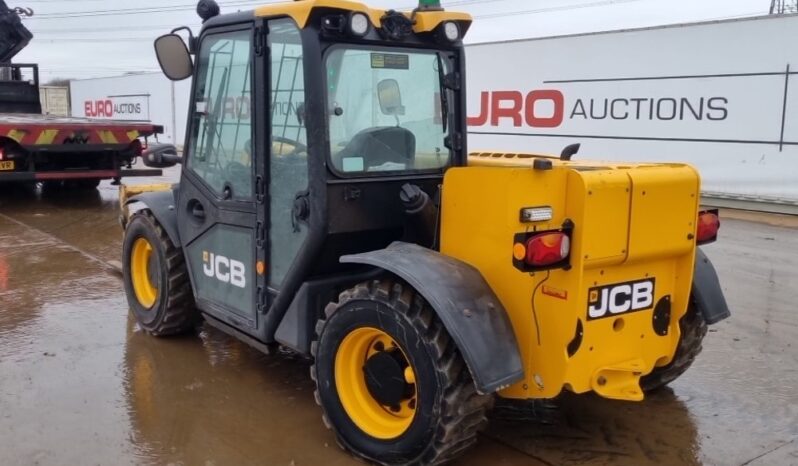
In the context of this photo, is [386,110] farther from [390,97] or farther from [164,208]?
[164,208]

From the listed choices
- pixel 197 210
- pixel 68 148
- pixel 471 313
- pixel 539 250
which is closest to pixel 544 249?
pixel 539 250

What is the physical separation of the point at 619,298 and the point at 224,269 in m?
2.20

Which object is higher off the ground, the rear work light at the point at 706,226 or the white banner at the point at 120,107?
the white banner at the point at 120,107

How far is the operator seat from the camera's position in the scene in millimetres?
3639

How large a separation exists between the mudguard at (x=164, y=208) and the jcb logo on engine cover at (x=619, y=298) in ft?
8.84

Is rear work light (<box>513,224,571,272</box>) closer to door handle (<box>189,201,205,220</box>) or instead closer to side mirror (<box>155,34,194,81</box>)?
door handle (<box>189,201,205,220</box>)

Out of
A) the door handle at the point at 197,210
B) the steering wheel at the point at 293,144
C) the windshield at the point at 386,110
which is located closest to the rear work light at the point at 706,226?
the windshield at the point at 386,110

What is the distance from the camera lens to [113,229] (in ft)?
30.3

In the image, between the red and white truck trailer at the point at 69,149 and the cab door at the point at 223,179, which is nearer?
the cab door at the point at 223,179

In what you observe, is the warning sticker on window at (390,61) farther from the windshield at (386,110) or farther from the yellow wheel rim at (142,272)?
the yellow wheel rim at (142,272)

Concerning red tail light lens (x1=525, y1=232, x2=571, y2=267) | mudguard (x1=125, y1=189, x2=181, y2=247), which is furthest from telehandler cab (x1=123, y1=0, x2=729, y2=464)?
mudguard (x1=125, y1=189, x2=181, y2=247)

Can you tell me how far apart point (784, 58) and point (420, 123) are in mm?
8798

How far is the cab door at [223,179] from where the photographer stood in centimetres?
396

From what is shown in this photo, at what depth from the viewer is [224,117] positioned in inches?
165
